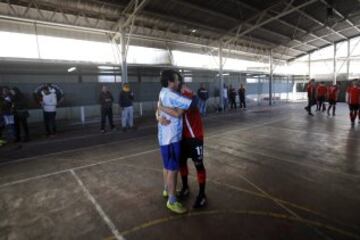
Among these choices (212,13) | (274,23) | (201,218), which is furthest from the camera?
(274,23)

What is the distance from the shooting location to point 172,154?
2754mm

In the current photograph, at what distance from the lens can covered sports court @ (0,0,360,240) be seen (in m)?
2.67

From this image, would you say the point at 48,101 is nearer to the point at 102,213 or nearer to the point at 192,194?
the point at 102,213

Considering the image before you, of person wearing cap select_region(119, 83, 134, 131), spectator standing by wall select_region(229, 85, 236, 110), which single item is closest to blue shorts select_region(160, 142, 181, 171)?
person wearing cap select_region(119, 83, 134, 131)

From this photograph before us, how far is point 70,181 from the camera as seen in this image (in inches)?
159

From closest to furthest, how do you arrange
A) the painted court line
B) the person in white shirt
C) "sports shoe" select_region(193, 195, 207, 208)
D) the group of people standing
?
the painted court line < "sports shoe" select_region(193, 195, 207, 208) < the person in white shirt < the group of people standing

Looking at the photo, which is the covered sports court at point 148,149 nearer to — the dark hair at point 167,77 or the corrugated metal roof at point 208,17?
the corrugated metal roof at point 208,17

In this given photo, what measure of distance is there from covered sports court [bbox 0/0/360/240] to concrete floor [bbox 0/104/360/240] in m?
0.02

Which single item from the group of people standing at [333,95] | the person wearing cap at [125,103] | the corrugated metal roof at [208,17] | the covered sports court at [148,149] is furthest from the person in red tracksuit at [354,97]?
the person wearing cap at [125,103]

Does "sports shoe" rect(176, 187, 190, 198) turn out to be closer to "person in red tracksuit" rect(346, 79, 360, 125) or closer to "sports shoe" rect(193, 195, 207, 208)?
"sports shoe" rect(193, 195, 207, 208)

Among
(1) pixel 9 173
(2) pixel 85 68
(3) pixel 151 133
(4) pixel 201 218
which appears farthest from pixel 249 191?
(2) pixel 85 68

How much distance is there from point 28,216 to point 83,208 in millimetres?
656

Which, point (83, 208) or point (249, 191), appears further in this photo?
point (249, 191)

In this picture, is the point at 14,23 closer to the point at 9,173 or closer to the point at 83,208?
the point at 9,173
